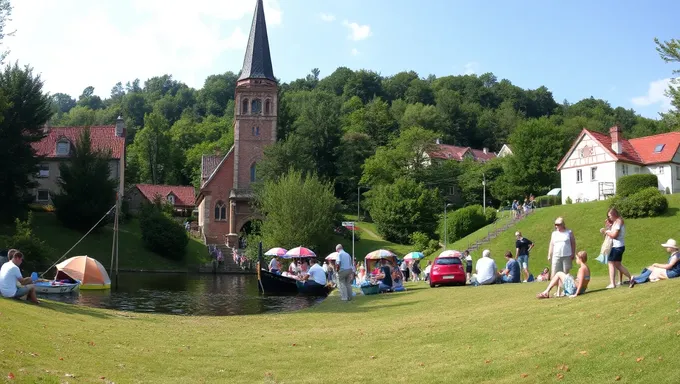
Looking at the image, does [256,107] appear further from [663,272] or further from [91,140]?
[663,272]

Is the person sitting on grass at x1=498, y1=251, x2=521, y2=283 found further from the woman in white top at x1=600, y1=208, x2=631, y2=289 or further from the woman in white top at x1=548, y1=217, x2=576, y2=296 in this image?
the woman in white top at x1=600, y1=208, x2=631, y2=289

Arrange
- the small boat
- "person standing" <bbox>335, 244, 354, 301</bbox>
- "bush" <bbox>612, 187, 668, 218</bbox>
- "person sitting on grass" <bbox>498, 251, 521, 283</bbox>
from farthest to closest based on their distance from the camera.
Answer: "bush" <bbox>612, 187, 668, 218</bbox> < the small boat < "person sitting on grass" <bbox>498, 251, 521, 283</bbox> < "person standing" <bbox>335, 244, 354, 301</bbox>

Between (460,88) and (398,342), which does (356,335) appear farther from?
(460,88)

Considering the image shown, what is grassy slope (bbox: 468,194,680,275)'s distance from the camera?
38906mm

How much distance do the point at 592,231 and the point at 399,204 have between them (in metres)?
27.2

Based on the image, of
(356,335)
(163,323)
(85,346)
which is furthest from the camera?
(163,323)

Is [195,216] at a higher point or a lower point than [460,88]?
lower

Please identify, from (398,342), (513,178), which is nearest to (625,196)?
(513,178)

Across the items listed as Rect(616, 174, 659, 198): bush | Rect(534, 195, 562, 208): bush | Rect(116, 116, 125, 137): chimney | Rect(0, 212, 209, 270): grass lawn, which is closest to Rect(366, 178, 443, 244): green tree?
Rect(534, 195, 562, 208): bush

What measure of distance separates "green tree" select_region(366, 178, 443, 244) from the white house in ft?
49.5

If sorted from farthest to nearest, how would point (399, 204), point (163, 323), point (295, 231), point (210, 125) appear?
point (210, 125) < point (399, 204) < point (295, 231) < point (163, 323)

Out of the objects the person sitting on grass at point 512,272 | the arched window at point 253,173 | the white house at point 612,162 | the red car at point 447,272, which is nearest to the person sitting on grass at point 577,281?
the person sitting on grass at point 512,272

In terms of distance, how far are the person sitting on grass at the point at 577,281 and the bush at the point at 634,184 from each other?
35825 millimetres

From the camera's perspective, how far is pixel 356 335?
1374 cm
